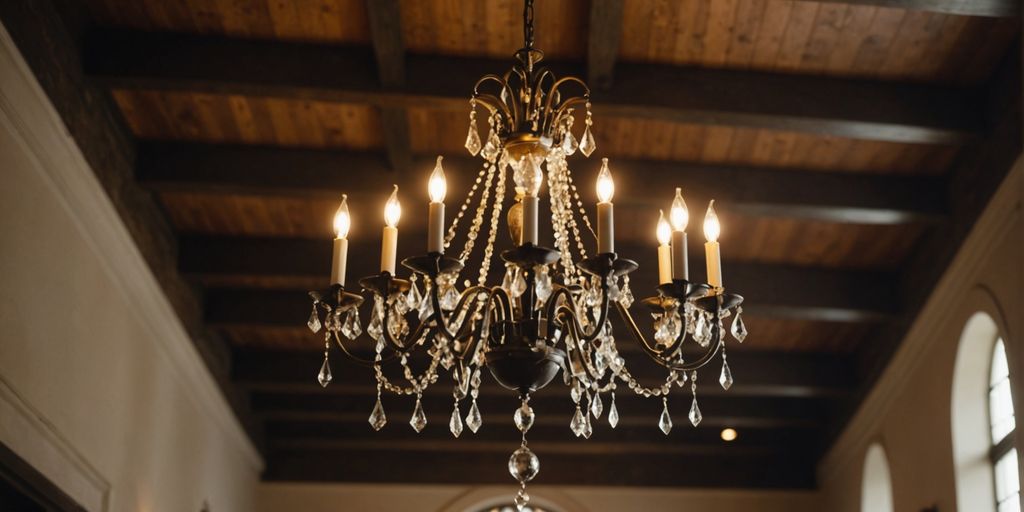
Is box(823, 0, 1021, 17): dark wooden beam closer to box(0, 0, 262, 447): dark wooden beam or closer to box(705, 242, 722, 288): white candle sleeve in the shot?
box(705, 242, 722, 288): white candle sleeve

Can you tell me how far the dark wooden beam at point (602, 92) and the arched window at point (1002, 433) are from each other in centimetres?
140

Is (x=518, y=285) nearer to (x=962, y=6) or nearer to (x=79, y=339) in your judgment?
(x=962, y=6)

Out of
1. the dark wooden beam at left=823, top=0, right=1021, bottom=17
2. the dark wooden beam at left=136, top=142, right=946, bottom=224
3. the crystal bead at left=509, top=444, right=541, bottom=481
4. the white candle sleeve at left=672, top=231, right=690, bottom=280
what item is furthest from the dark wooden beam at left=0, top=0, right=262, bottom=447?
the dark wooden beam at left=823, top=0, right=1021, bottom=17

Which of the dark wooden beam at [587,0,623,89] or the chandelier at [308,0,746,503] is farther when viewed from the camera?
the dark wooden beam at [587,0,623,89]

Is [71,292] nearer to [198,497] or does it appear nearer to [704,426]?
[198,497]

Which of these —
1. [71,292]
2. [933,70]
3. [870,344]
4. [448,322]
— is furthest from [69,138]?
[870,344]

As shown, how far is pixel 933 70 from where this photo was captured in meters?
6.00

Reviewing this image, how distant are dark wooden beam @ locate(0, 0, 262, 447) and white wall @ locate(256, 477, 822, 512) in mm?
2631

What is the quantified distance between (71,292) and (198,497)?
9.60 ft

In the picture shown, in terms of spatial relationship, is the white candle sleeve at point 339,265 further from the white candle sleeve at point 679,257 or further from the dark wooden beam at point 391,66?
the dark wooden beam at point 391,66

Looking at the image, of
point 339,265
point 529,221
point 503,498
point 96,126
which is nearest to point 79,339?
point 96,126

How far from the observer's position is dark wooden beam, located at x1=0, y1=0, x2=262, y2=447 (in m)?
5.27

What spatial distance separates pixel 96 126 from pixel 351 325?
270cm

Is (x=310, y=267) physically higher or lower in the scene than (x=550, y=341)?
higher
